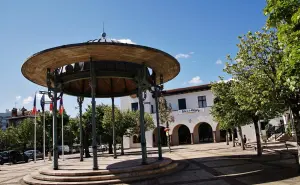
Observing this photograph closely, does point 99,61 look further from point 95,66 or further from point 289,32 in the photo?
point 289,32

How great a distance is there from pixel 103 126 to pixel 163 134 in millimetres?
19518

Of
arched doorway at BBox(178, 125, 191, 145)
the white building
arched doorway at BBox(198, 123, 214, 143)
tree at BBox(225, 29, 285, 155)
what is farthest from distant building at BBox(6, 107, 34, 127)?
tree at BBox(225, 29, 285, 155)

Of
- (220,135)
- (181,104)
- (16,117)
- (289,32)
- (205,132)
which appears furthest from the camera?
(16,117)

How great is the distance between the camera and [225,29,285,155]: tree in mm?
10507

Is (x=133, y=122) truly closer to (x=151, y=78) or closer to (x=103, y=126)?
(x=103, y=126)

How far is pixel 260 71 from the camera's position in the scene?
10992 mm

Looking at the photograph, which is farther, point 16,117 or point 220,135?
point 16,117

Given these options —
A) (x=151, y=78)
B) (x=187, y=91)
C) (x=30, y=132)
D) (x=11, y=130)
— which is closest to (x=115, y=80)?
(x=151, y=78)

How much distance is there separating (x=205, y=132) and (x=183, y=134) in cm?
406

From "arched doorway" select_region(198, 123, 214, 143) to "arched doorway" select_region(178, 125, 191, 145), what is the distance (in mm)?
2234

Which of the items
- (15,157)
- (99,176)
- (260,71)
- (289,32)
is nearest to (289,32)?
(289,32)

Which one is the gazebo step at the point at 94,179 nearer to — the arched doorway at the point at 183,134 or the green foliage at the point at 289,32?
the green foliage at the point at 289,32

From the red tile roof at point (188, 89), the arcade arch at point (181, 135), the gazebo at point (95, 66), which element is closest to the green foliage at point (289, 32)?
the gazebo at point (95, 66)

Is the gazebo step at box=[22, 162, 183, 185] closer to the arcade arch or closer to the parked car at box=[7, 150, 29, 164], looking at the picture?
the parked car at box=[7, 150, 29, 164]
